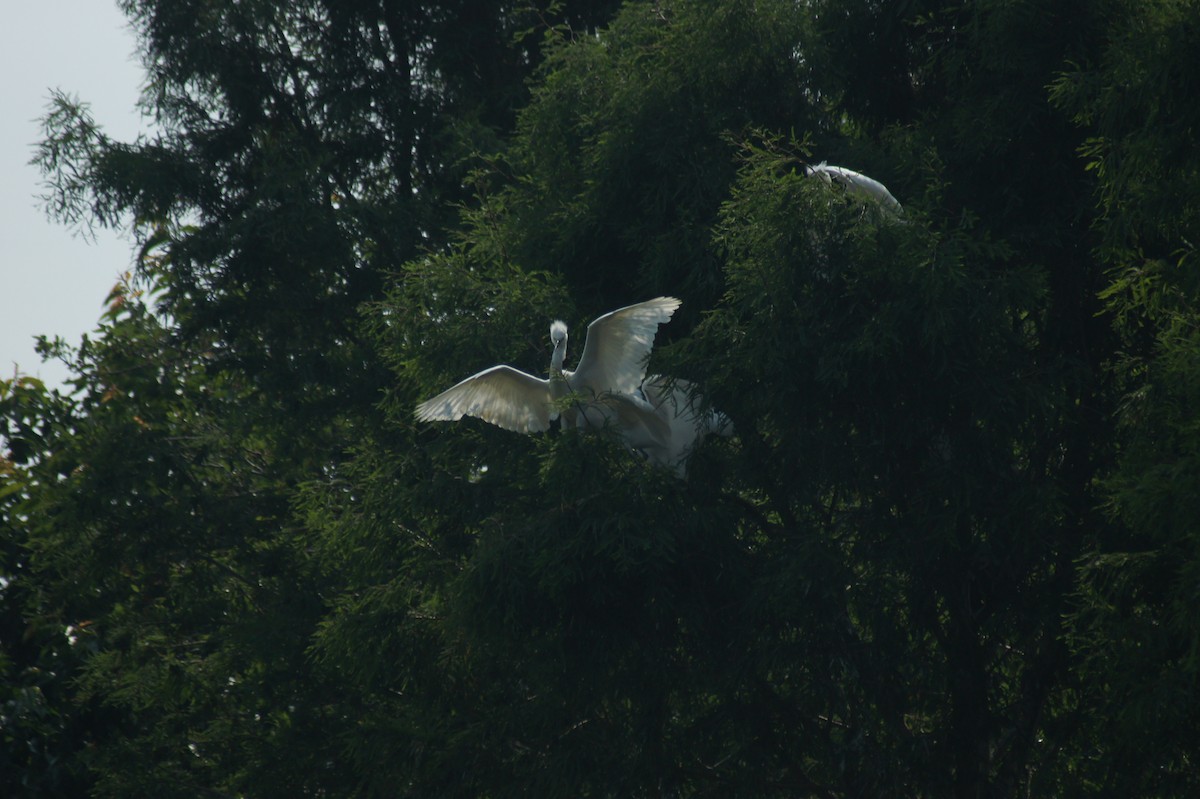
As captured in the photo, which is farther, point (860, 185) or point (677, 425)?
point (677, 425)

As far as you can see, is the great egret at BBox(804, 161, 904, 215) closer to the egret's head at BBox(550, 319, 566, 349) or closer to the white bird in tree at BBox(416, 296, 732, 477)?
the white bird in tree at BBox(416, 296, 732, 477)

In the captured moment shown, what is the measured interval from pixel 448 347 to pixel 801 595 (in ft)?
7.04

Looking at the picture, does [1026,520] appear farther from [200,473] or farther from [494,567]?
[200,473]

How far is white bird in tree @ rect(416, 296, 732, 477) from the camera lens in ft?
20.8

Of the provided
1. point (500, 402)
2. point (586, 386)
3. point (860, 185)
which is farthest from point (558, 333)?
point (860, 185)

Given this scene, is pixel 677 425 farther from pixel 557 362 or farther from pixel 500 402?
pixel 500 402

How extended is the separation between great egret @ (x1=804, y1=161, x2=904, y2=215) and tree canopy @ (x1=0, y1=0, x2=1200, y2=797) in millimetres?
53

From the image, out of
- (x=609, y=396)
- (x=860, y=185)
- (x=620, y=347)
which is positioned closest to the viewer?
(x=860, y=185)

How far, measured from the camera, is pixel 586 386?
21.5ft

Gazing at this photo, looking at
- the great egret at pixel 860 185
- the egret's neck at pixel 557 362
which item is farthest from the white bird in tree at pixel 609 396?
the great egret at pixel 860 185

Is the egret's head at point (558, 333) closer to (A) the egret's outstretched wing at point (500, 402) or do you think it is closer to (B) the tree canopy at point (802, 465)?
(A) the egret's outstretched wing at point (500, 402)

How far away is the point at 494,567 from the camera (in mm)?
6246

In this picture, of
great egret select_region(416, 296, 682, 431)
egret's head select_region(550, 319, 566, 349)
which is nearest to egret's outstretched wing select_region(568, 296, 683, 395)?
great egret select_region(416, 296, 682, 431)

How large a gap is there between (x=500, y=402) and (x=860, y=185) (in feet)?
5.99
